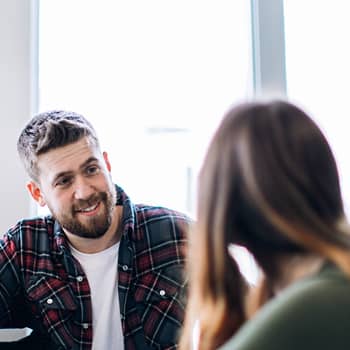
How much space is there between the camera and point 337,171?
0.81 metres

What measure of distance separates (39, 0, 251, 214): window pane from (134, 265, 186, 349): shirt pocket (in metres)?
0.40

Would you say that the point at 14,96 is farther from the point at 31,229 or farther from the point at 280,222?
the point at 280,222

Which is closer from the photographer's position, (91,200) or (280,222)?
(280,222)

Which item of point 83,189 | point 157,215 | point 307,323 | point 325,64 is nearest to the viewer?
point 307,323

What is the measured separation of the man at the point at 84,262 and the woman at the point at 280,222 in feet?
2.41

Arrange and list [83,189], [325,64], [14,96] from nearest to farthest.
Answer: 1. [83,189]
2. [14,96]
3. [325,64]

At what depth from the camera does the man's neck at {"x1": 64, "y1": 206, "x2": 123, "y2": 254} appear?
1.65 meters

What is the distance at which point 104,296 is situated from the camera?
160cm

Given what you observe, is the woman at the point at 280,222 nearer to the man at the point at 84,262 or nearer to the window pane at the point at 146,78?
the man at the point at 84,262

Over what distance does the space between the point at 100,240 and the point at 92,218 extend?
0.35 ft

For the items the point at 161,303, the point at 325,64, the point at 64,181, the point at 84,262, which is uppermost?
the point at 325,64

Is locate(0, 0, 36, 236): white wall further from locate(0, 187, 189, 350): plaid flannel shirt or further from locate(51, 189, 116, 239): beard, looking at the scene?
locate(51, 189, 116, 239): beard

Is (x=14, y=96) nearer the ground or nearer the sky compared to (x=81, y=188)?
nearer the sky

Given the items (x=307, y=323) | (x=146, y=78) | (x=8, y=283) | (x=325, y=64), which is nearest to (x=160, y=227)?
(x=8, y=283)
